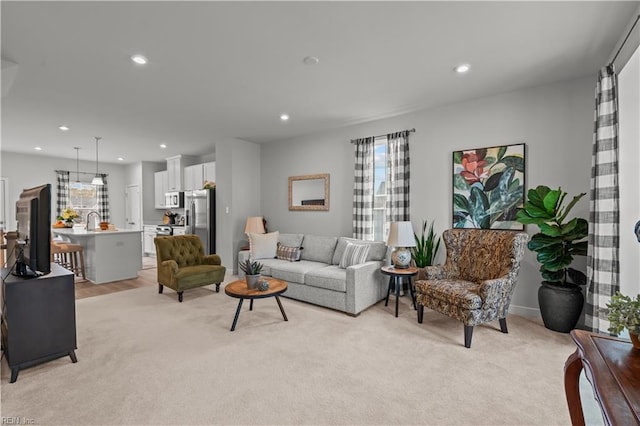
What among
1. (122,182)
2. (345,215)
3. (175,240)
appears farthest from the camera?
(122,182)

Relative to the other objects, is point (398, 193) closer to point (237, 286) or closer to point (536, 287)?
point (536, 287)

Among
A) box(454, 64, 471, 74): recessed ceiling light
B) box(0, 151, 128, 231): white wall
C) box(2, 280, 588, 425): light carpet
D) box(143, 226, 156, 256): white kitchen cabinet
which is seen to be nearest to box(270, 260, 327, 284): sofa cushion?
box(2, 280, 588, 425): light carpet

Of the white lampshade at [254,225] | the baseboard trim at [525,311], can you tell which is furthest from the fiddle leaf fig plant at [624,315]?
the white lampshade at [254,225]

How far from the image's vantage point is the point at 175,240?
459 cm

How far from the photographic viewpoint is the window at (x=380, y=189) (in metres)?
4.64

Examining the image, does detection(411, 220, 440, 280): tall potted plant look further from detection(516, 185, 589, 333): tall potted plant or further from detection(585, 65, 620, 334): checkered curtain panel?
detection(585, 65, 620, 334): checkered curtain panel

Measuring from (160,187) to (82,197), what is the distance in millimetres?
2164

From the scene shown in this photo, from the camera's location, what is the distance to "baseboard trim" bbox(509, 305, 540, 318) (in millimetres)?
3471

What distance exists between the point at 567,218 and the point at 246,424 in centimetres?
364

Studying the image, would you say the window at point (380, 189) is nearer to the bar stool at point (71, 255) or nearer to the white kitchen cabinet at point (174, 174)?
the bar stool at point (71, 255)

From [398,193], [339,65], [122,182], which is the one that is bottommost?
[398,193]

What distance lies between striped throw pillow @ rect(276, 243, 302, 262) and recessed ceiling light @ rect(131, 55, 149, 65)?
9.94 feet

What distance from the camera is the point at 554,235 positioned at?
2.95 m

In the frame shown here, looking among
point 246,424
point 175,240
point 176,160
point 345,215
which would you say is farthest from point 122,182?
point 246,424
